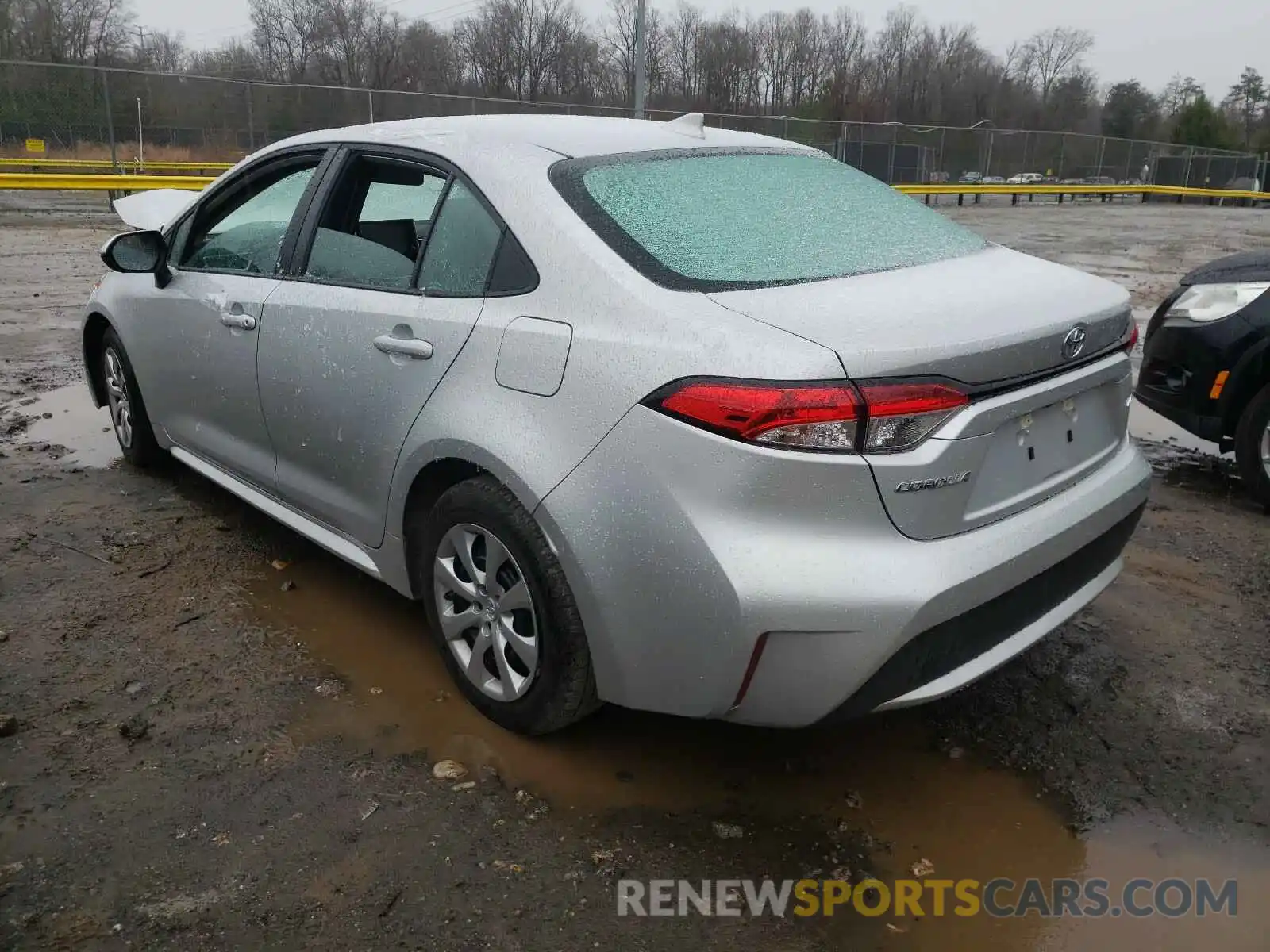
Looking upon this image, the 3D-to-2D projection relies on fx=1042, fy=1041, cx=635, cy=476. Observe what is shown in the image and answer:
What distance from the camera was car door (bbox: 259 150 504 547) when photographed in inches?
112

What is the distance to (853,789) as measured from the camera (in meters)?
2.75

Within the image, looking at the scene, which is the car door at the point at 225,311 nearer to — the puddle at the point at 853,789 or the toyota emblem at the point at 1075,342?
the puddle at the point at 853,789

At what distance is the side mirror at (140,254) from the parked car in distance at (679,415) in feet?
2.37

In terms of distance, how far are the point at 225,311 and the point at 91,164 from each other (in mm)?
21074

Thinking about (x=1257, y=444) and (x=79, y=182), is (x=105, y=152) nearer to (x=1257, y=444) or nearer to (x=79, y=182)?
(x=79, y=182)

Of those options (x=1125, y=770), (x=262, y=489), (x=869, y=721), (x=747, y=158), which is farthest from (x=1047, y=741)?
(x=262, y=489)

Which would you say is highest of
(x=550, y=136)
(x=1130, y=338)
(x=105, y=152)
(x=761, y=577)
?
(x=105, y=152)

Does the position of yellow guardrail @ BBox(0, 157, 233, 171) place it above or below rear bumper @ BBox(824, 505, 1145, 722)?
above

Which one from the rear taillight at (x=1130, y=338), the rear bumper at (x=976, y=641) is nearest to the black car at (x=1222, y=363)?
the rear taillight at (x=1130, y=338)

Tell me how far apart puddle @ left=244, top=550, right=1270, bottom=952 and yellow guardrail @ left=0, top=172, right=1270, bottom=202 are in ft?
33.7

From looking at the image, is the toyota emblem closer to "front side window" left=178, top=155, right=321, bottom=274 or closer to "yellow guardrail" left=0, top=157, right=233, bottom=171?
"front side window" left=178, top=155, right=321, bottom=274

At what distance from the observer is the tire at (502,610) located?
2561 mm

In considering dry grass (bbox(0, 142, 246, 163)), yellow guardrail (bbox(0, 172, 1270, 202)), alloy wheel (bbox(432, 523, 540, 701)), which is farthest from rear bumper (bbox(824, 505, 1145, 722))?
dry grass (bbox(0, 142, 246, 163))

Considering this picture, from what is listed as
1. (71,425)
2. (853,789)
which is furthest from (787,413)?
(71,425)
